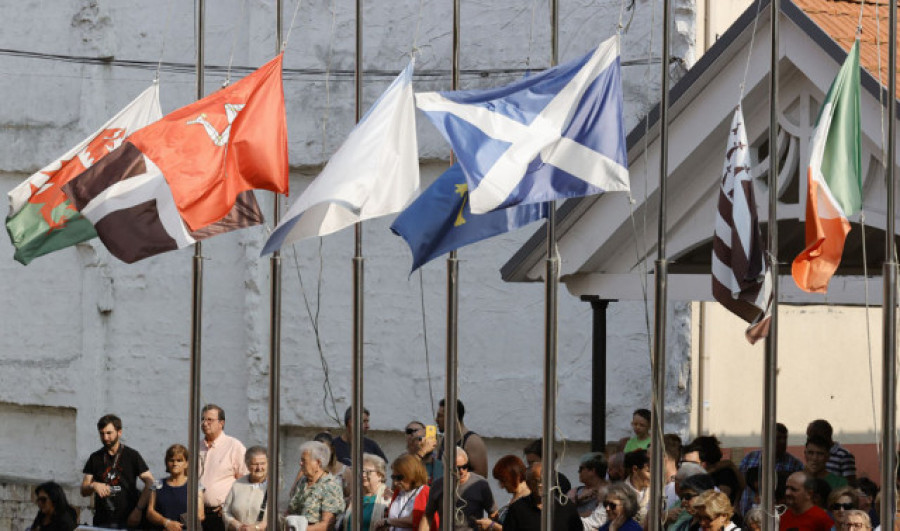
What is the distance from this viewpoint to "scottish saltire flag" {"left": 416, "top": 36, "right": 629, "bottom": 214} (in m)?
9.69

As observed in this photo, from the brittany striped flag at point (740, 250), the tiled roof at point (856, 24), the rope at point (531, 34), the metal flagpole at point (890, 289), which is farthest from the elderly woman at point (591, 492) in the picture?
the rope at point (531, 34)

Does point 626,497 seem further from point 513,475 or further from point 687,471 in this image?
point 513,475

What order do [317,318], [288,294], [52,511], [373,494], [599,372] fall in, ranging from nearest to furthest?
1. [373,494]
2. [599,372]
3. [52,511]
4. [317,318]
5. [288,294]

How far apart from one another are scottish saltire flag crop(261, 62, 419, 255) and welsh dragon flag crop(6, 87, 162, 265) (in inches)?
82.4

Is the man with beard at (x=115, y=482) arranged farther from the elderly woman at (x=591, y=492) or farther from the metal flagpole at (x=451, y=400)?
the elderly woman at (x=591, y=492)

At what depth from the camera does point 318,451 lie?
37.2 feet

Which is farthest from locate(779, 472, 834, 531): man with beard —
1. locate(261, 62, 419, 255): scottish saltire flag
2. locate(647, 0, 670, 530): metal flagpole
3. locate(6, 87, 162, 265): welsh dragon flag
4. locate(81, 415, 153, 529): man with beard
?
locate(81, 415, 153, 529): man with beard

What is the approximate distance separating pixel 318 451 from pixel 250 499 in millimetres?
851

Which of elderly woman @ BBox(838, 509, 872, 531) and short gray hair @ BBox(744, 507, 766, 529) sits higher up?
elderly woman @ BBox(838, 509, 872, 531)

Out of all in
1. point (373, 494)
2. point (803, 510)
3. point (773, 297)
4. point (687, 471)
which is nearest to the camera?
point (803, 510)

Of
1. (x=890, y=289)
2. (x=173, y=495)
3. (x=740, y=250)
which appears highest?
(x=740, y=250)

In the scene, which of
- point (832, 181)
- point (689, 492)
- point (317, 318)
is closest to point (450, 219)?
point (689, 492)

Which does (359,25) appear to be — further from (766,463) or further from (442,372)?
(442,372)

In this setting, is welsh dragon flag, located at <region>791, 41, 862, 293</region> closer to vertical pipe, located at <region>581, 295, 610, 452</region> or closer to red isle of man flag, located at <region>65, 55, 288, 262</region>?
red isle of man flag, located at <region>65, 55, 288, 262</region>
